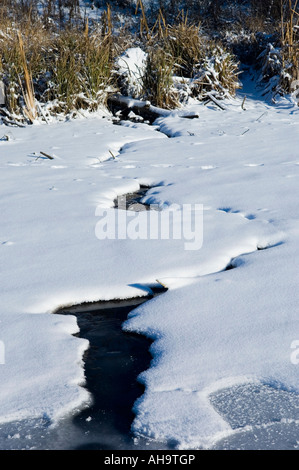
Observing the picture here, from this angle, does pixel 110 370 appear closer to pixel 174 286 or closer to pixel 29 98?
pixel 174 286

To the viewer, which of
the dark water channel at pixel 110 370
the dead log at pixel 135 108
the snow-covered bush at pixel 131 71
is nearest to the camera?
the dark water channel at pixel 110 370

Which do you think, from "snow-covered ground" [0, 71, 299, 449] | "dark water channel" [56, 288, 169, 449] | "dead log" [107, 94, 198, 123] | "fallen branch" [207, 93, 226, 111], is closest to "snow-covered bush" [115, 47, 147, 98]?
"dead log" [107, 94, 198, 123]

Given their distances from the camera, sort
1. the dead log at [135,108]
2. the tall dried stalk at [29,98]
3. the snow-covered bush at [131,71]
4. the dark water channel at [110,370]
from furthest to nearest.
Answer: the snow-covered bush at [131,71] → the dead log at [135,108] → the tall dried stalk at [29,98] → the dark water channel at [110,370]

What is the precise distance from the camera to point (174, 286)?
210cm

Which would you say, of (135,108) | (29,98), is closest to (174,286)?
(29,98)

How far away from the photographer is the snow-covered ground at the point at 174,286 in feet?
4.66

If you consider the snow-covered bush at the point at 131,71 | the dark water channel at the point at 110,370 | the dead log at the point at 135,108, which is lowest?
the dead log at the point at 135,108

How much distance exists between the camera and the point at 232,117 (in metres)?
6.12

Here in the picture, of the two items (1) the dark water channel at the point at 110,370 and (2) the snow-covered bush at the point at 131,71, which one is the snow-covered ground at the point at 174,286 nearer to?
(1) the dark water channel at the point at 110,370

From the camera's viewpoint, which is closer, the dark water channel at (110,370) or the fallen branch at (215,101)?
the dark water channel at (110,370)

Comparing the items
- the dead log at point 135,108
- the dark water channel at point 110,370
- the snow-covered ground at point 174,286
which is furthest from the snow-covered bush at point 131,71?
the dark water channel at point 110,370

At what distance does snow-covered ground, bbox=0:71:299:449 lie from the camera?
1.42 metres
